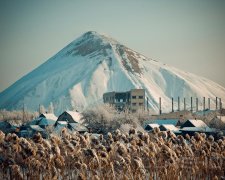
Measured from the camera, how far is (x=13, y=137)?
2823 cm

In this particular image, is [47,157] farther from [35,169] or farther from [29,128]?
[29,128]

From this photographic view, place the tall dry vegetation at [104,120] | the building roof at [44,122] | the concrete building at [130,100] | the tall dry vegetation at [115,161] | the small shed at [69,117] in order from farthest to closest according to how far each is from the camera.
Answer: the concrete building at [130,100] < the small shed at [69,117] < the building roof at [44,122] < the tall dry vegetation at [104,120] < the tall dry vegetation at [115,161]

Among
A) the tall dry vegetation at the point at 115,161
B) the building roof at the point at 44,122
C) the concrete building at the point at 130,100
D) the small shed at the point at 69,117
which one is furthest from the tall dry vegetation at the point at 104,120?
the tall dry vegetation at the point at 115,161

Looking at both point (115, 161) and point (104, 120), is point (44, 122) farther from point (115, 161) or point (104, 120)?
point (115, 161)

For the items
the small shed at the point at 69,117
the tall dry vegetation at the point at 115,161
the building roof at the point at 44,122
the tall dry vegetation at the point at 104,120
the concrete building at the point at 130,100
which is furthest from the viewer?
the concrete building at the point at 130,100

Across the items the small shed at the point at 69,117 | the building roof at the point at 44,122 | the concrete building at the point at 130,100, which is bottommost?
the building roof at the point at 44,122

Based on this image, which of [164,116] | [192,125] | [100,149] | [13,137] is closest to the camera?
[100,149]

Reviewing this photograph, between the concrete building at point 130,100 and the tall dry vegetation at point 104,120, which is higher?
the concrete building at point 130,100

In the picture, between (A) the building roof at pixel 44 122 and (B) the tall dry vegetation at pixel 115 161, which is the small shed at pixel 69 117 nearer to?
(A) the building roof at pixel 44 122

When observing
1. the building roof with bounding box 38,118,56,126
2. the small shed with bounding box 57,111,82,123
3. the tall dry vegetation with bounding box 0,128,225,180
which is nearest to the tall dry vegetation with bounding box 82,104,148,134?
the building roof with bounding box 38,118,56,126

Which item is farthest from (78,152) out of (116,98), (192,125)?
(116,98)

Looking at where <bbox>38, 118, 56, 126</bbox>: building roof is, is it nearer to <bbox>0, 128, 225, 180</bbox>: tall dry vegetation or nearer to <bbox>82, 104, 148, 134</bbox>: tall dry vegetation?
<bbox>82, 104, 148, 134</bbox>: tall dry vegetation

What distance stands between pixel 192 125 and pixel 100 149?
57.7 m

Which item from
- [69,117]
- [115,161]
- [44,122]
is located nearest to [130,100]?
[69,117]
